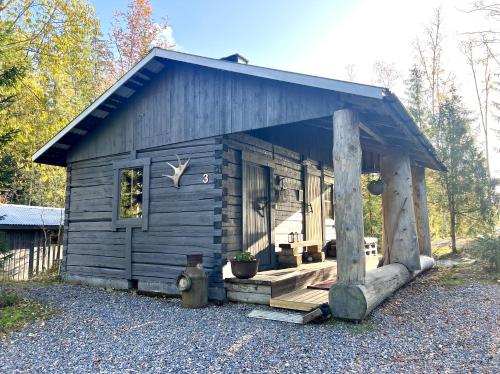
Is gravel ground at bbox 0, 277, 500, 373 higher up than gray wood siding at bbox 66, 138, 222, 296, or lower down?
lower down

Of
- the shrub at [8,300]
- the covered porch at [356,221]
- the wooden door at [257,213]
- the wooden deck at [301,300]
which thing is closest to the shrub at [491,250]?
the covered porch at [356,221]

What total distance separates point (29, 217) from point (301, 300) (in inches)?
534

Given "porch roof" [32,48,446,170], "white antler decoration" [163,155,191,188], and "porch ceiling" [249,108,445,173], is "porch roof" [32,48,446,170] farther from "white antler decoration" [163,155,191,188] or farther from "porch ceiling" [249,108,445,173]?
"white antler decoration" [163,155,191,188]

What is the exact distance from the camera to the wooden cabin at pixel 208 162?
5500 millimetres

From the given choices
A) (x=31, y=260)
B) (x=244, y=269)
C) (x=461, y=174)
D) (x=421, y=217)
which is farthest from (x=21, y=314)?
(x=461, y=174)

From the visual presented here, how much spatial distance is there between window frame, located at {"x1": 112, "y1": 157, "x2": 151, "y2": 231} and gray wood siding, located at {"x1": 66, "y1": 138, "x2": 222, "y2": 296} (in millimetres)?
105

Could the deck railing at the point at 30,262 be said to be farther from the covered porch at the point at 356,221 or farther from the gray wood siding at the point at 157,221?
the covered porch at the point at 356,221

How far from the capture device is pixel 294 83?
222 inches

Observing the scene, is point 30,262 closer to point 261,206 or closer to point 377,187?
point 261,206

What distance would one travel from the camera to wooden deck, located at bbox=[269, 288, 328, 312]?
18.1 feet

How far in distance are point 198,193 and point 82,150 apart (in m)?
4.11

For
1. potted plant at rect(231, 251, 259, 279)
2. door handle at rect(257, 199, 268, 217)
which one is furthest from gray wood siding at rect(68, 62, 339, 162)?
potted plant at rect(231, 251, 259, 279)

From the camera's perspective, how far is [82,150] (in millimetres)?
9234

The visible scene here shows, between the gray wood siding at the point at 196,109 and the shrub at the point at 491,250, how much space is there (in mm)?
6066
